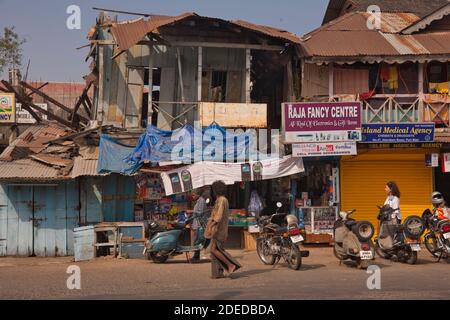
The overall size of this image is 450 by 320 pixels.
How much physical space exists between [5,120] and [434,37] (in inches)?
544

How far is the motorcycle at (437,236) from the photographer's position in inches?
440

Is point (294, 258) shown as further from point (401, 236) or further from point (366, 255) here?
point (401, 236)

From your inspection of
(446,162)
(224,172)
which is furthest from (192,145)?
(446,162)

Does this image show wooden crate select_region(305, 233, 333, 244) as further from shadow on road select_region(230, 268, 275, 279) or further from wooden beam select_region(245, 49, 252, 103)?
wooden beam select_region(245, 49, 252, 103)

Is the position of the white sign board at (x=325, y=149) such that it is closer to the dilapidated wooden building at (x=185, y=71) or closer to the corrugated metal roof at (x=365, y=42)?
the dilapidated wooden building at (x=185, y=71)

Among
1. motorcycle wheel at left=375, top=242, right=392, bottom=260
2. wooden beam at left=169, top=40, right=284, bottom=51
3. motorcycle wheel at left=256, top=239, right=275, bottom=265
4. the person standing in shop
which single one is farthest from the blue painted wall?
motorcycle wheel at left=375, top=242, right=392, bottom=260

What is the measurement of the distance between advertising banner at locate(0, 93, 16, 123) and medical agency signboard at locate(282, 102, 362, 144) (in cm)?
871

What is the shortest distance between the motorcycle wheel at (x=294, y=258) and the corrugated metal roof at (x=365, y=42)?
6.78 metres

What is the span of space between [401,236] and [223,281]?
419 centimetres

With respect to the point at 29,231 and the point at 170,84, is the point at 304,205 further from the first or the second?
the point at 29,231

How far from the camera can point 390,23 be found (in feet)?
58.5

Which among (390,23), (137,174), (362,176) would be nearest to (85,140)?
(137,174)

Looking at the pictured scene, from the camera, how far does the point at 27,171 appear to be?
13836mm

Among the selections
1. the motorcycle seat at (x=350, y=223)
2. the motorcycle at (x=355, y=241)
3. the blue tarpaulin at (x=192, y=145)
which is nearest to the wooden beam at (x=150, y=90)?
the blue tarpaulin at (x=192, y=145)
